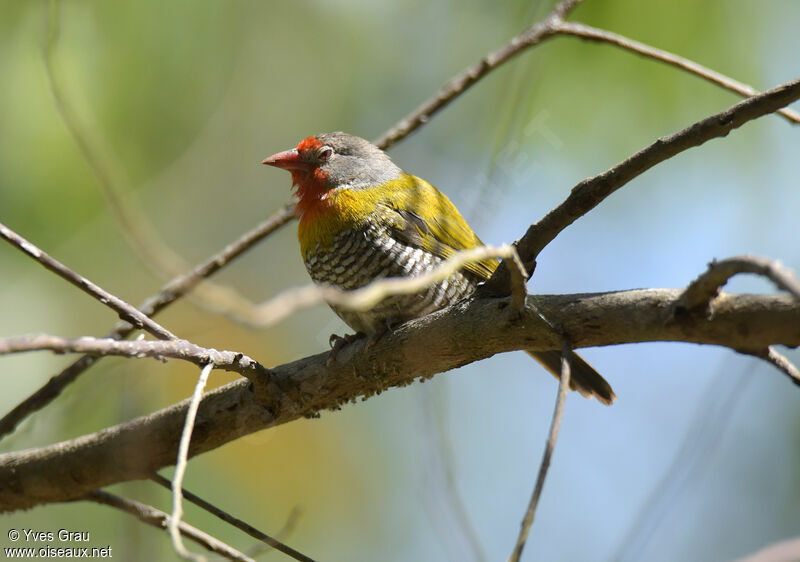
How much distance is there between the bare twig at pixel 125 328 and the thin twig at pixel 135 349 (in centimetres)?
53

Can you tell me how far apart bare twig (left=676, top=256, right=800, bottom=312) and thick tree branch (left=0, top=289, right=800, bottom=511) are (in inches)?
13.3

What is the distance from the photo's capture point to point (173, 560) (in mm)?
4840

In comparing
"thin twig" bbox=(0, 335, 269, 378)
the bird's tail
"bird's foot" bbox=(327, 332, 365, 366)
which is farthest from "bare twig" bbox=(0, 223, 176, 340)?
the bird's tail

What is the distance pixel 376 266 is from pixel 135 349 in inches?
75.1

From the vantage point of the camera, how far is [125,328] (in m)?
3.17

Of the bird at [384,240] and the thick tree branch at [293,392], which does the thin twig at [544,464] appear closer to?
the thick tree branch at [293,392]

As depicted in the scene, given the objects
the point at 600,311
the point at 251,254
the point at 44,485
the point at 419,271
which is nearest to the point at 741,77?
the point at 419,271

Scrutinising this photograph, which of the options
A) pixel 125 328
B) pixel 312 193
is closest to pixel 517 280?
pixel 125 328

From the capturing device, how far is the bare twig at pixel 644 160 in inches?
73.3

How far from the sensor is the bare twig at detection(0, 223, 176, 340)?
210cm

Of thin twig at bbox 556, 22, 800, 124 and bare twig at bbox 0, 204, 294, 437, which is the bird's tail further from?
bare twig at bbox 0, 204, 294, 437

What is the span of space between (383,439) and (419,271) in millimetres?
3031

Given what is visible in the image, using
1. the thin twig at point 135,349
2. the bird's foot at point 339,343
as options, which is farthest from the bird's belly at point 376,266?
the thin twig at point 135,349

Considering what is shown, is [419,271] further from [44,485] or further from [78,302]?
[78,302]
